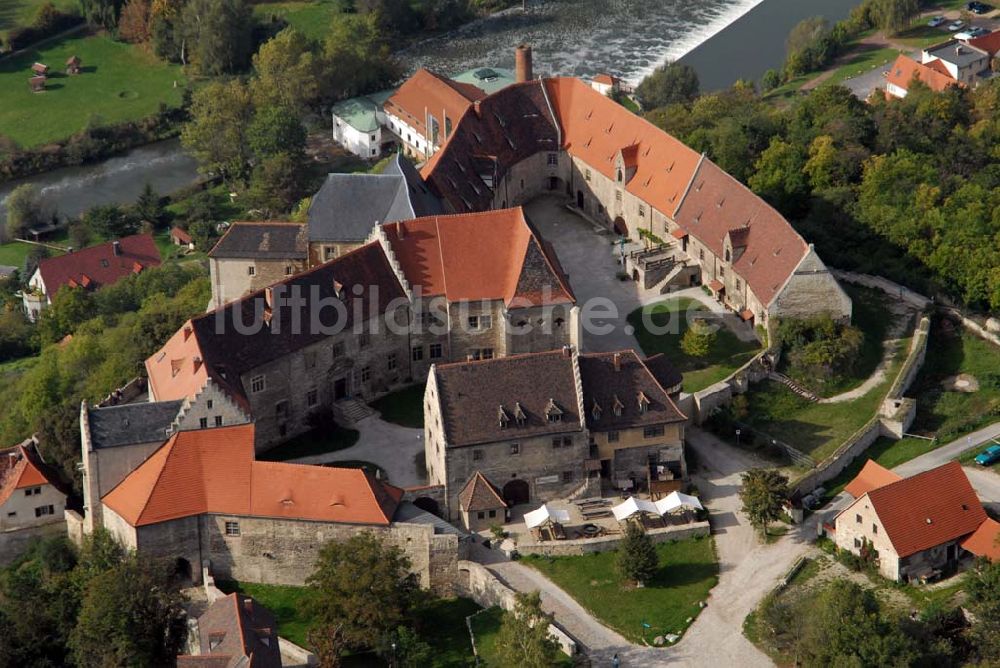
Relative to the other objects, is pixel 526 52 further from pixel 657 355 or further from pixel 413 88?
pixel 657 355

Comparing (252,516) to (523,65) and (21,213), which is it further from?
(21,213)

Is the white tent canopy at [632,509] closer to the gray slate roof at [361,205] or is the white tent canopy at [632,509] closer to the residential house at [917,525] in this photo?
the residential house at [917,525]

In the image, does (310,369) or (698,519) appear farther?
(310,369)

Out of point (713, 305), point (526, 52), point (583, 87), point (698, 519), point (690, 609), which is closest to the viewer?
point (690, 609)

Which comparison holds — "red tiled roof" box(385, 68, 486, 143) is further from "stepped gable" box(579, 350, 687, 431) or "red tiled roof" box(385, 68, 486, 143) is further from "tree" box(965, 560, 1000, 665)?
"tree" box(965, 560, 1000, 665)

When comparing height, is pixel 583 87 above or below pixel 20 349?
above

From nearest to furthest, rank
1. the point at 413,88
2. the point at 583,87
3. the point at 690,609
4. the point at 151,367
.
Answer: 1. the point at 690,609
2. the point at 151,367
3. the point at 583,87
4. the point at 413,88

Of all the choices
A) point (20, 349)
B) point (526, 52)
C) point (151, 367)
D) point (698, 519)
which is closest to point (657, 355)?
point (698, 519)

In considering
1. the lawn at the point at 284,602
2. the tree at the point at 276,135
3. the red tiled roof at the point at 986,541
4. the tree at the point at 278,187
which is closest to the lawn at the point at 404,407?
the lawn at the point at 284,602
